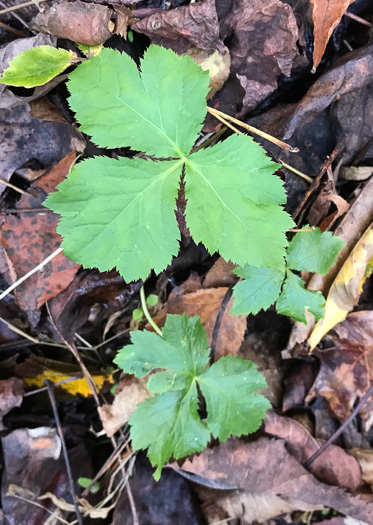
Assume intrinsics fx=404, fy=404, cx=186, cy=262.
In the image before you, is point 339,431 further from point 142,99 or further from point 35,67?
point 35,67

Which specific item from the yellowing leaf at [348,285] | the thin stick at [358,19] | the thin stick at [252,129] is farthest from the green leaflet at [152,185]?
the thin stick at [358,19]

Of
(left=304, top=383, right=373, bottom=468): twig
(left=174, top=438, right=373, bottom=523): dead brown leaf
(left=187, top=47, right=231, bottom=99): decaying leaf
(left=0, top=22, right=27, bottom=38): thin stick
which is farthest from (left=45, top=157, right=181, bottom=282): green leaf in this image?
(left=304, top=383, right=373, bottom=468): twig

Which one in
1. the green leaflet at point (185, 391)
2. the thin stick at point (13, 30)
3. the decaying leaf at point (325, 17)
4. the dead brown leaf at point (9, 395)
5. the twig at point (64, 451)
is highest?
the decaying leaf at point (325, 17)

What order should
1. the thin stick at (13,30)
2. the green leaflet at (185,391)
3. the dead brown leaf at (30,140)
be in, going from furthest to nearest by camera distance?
1. the green leaflet at (185,391)
2. the dead brown leaf at (30,140)
3. the thin stick at (13,30)

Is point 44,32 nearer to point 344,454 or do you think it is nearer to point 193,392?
point 193,392

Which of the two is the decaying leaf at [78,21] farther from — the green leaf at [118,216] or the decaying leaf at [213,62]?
the green leaf at [118,216]

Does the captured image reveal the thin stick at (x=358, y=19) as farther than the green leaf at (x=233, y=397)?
No

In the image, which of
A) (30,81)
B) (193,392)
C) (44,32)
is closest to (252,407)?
(193,392)
